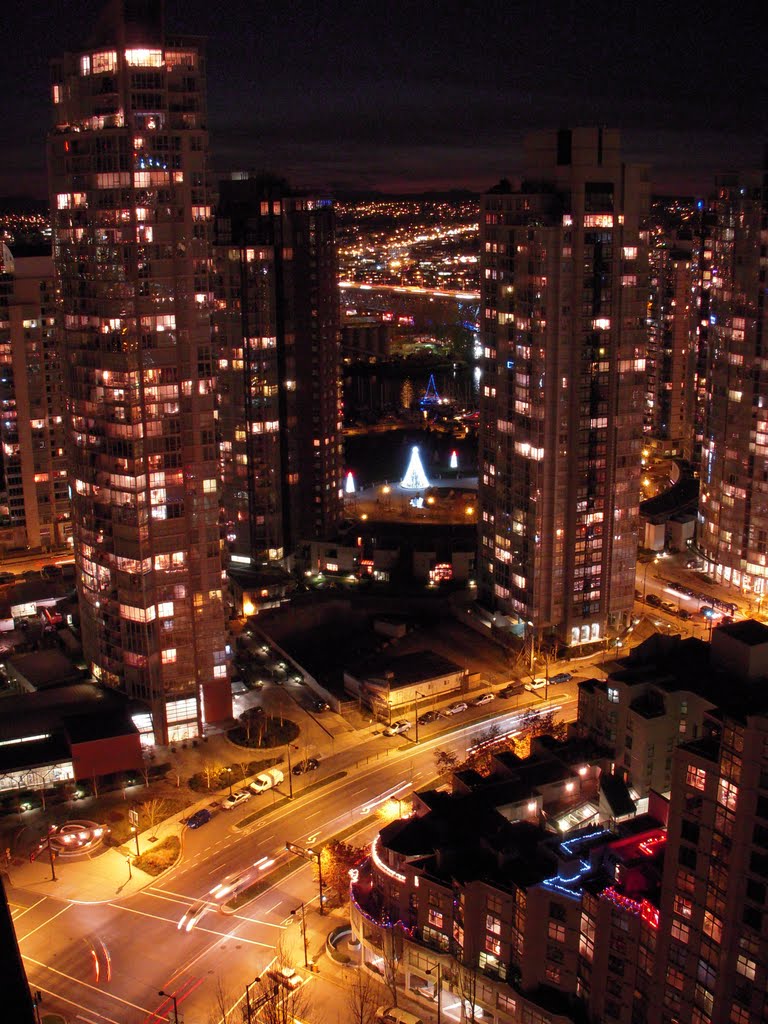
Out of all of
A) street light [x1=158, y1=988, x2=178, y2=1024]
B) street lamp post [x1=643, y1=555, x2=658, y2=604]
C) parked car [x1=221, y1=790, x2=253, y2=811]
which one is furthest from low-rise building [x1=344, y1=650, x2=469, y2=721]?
street light [x1=158, y1=988, x2=178, y2=1024]

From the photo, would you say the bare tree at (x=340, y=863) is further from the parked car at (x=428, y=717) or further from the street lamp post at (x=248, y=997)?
the parked car at (x=428, y=717)

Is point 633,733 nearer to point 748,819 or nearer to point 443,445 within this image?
point 748,819

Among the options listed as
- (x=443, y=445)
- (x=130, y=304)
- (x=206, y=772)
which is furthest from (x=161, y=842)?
(x=443, y=445)

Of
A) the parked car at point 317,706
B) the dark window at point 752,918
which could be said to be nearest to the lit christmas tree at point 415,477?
the parked car at point 317,706

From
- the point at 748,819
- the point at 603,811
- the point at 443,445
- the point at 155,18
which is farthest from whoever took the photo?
the point at 443,445

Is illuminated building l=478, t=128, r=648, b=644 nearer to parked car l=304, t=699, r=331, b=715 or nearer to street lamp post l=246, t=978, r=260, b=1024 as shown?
parked car l=304, t=699, r=331, b=715

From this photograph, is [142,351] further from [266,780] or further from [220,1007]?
[220,1007]
